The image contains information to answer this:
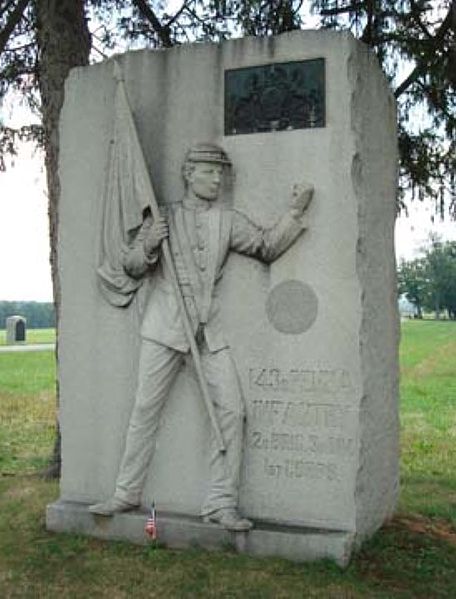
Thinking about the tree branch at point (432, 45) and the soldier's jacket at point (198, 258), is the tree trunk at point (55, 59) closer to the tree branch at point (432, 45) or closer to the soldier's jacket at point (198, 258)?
the soldier's jacket at point (198, 258)

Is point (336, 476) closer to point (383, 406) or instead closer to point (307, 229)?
point (383, 406)

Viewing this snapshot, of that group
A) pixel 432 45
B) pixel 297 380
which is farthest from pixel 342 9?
pixel 297 380

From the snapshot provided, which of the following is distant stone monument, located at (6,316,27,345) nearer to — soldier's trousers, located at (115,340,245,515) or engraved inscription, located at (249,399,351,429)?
soldier's trousers, located at (115,340,245,515)

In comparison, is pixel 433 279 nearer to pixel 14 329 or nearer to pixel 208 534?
pixel 14 329

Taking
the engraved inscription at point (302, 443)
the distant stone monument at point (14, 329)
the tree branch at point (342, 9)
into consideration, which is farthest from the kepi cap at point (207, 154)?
the distant stone monument at point (14, 329)

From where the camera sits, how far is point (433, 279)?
75.8 metres

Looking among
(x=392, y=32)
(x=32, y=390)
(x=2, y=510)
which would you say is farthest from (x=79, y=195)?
(x=32, y=390)

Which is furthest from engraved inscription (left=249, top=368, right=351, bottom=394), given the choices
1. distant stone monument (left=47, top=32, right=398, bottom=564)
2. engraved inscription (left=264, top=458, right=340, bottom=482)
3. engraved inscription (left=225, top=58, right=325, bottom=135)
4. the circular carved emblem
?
engraved inscription (left=225, top=58, right=325, bottom=135)

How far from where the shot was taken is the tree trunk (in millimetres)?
7133

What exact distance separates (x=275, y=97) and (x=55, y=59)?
2804mm

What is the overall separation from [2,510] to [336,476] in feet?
7.98

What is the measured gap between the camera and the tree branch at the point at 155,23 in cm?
784

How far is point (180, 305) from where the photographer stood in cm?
499

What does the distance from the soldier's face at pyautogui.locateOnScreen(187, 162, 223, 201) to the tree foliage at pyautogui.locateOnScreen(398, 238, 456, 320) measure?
6561 cm
